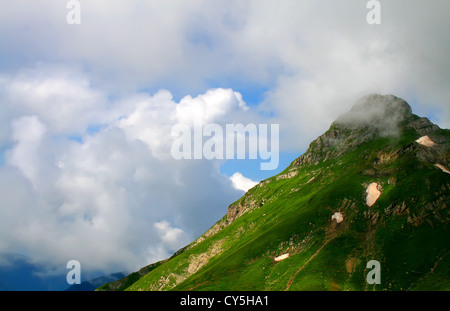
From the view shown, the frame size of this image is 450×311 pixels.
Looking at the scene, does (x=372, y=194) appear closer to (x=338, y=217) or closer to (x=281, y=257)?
(x=338, y=217)

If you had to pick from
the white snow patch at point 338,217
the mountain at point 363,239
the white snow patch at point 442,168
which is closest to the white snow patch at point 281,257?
the mountain at point 363,239

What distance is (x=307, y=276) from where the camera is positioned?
13900cm

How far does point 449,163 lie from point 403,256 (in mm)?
80099

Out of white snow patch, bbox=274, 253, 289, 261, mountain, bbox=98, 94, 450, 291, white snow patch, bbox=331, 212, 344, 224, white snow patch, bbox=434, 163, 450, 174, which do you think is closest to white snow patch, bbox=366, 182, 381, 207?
mountain, bbox=98, 94, 450, 291

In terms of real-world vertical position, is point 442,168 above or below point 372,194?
above

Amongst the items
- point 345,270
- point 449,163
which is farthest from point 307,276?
point 449,163

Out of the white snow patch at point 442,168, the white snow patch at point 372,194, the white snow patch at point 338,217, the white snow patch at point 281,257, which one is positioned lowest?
the white snow patch at point 281,257

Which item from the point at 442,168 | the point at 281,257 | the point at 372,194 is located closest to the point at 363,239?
the point at 372,194

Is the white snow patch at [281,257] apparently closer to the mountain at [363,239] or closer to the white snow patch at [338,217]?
the mountain at [363,239]

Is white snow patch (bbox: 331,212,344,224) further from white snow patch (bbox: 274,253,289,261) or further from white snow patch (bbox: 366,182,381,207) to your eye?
white snow patch (bbox: 274,253,289,261)

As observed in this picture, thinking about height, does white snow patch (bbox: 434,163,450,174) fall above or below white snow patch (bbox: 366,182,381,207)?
above

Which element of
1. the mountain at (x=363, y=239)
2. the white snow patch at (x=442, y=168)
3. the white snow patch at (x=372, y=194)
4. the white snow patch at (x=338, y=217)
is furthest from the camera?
the white snow patch at (x=442, y=168)

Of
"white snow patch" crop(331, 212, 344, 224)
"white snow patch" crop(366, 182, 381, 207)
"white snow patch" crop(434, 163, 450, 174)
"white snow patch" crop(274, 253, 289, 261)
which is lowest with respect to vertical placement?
"white snow patch" crop(274, 253, 289, 261)
